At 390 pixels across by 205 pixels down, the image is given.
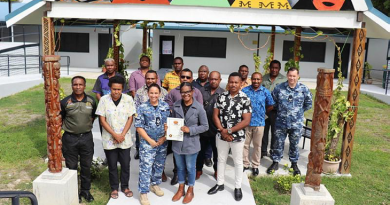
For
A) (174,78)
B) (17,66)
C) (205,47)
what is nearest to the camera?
(174,78)

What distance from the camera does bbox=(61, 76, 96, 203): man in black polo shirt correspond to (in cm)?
464

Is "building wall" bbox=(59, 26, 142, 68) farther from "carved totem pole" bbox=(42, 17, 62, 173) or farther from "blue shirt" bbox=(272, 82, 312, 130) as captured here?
"carved totem pole" bbox=(42, 17, 62, 173)

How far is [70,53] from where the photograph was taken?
21.5 metres

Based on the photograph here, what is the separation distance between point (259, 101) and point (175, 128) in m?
1.68

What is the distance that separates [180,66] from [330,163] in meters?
3.12

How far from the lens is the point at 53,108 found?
444cm

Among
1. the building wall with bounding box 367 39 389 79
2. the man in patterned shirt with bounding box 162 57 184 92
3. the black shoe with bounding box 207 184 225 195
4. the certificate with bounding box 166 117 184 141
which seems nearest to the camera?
the certificate with bounding box 166 117 184 141

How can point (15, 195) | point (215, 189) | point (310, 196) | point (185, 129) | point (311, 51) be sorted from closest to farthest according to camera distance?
point (15, 195) → point (310, 196) → point (185, 129) → point (215, 189) → point (311, 51)

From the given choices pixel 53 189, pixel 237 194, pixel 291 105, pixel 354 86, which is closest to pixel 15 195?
pixel 53 189

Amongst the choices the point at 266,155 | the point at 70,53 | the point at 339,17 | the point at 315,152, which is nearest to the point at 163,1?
the point at 339,17

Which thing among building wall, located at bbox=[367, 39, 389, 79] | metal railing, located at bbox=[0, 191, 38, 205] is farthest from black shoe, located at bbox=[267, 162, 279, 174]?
building wall, located at bbox=[367, 39, 389, 79]

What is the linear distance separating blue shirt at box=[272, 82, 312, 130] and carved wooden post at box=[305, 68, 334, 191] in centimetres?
120

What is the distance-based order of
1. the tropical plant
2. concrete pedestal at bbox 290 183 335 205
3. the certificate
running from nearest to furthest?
concrete pedestal at bbox 290 183 335 205
the certificate
the tropical plant

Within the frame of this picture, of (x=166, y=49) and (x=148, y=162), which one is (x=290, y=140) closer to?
(x=148, y=162)
